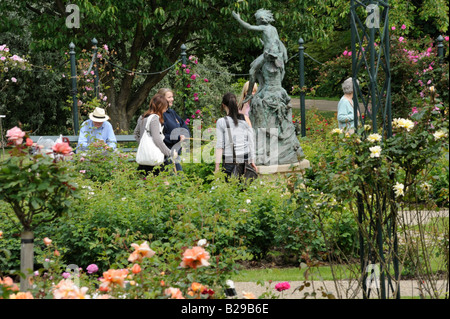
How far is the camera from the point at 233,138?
6.93 metres

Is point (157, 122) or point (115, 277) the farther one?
point (157, 122)

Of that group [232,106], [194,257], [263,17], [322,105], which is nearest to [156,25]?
[263,17]

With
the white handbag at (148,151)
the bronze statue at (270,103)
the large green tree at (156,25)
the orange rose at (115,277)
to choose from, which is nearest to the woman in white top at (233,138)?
the white handbag at (148,151)

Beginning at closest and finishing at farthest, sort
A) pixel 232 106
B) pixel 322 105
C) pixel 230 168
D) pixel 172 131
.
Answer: pixel 232 106 → pixel 230 168 → pixel 172 131 → pixel 322 105

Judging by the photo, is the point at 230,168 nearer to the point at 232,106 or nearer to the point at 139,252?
the point at 232,106

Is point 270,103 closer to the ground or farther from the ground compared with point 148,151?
farther from the ground

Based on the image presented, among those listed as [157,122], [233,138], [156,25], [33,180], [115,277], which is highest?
[156,25]

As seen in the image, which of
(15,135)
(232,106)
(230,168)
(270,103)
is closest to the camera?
(15,135)

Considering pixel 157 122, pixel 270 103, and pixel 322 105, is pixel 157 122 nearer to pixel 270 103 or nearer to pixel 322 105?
pixel 270 103

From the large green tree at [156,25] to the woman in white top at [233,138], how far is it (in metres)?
7.42

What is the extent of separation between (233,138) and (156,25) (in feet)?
34.4

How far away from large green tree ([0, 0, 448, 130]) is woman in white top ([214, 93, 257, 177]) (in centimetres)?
742

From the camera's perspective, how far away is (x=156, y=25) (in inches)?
656
